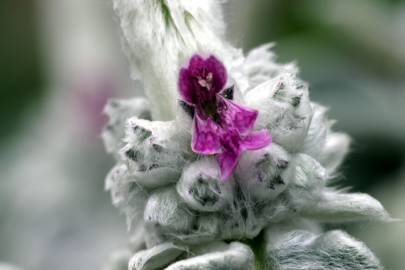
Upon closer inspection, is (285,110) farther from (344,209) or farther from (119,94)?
(119,94)

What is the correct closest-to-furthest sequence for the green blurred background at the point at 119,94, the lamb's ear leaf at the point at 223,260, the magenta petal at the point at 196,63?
the lamb's ear leaf at the point at 223,260
the magenta petal at the point at 196,63
the green blurred background at the point at 119,94

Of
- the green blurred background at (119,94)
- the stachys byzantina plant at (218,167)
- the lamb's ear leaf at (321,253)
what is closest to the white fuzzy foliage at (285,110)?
the stachys byzantina plant at (218,167)

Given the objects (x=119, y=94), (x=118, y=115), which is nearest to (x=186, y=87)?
(x=118, y=115)

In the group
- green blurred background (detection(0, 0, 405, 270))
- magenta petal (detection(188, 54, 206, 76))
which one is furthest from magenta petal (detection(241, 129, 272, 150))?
green blurred background (detection(0, 0, 405, 270))

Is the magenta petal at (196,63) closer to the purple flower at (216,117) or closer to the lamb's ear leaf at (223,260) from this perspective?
the purple flower at (216,117)

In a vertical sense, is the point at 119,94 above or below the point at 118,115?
above

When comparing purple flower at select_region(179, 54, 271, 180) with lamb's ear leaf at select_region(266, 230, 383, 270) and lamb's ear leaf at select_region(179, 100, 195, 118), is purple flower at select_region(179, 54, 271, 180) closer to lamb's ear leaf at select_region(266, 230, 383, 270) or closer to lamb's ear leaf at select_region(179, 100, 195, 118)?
lamb's ear leaf at select_region(179, 100, 195, 118)
